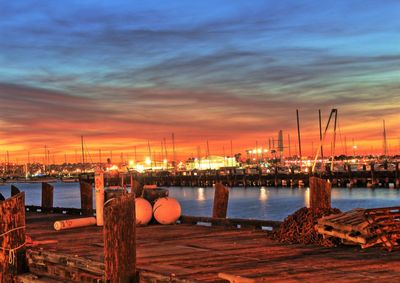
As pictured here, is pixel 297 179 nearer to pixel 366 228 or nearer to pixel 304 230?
pixel 304 230

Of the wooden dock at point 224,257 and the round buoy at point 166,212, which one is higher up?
the round buoy at point 166,212

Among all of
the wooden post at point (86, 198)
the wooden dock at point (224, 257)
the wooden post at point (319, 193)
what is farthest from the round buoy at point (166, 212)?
the wooden post at point (86, 198)

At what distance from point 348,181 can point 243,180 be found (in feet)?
98.1

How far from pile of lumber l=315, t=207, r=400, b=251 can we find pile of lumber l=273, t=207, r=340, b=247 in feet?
0.76

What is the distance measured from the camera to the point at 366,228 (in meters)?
13.1

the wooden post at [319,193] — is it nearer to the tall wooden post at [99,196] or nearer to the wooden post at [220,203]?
the wooden post at [220,203]

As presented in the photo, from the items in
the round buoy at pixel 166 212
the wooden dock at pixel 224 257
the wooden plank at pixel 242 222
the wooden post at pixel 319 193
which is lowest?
the wooden dock at pixel 224 257

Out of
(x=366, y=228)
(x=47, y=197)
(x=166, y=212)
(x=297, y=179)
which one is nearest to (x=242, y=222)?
(x=166, y=212)

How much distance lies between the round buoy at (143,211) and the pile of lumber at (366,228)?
7293mm

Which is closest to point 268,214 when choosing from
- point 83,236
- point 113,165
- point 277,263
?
point 113,165

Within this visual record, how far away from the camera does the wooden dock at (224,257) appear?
1027cm

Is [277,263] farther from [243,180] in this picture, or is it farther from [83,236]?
[243,180]

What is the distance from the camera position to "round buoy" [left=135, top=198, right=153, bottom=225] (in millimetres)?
19547

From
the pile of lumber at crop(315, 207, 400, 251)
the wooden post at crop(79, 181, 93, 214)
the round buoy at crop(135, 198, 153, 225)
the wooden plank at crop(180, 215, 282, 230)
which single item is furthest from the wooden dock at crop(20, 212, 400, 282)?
the wooden post at crop(79, 181, 93, 214)
